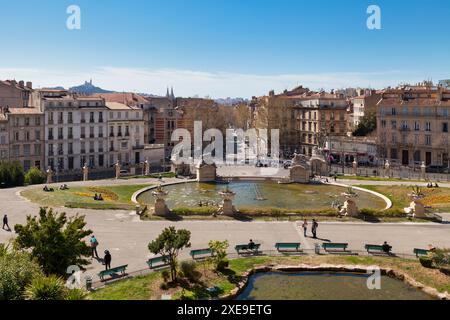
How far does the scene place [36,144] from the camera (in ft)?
237

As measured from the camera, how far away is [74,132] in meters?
76.0

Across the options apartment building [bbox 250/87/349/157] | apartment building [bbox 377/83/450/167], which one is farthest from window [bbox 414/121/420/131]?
apartment building [bbox 250/87/349/157]

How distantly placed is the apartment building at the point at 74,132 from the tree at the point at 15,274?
177 feet

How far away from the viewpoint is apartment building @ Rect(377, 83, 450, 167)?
255ft

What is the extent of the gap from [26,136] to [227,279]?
183ft

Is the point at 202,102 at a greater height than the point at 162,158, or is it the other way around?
the point at 202,102

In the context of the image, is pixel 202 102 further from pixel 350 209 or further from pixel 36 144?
pixel 350 209

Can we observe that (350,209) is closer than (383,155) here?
Yes

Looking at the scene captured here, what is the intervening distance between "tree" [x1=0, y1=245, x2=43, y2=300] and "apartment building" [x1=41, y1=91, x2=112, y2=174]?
53.8 m

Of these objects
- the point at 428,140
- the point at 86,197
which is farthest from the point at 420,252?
the point at 428,140

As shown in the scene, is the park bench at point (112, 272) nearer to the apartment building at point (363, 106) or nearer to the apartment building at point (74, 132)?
the apartment building at point (74, 132)
